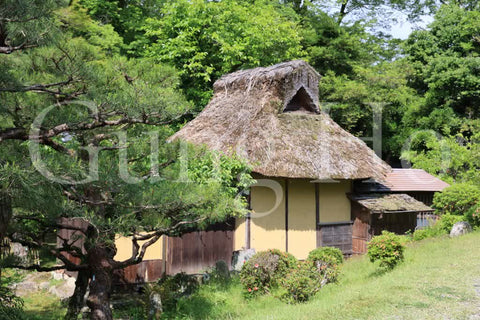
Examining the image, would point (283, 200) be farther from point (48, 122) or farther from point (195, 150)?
point (48, 122)

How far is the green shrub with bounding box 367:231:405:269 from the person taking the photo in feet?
29.6

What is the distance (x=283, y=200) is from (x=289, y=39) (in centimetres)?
871

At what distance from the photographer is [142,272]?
435 inches

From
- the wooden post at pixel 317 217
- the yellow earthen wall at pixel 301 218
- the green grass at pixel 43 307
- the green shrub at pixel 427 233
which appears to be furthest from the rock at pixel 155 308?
the green shrub at pixel 427 233

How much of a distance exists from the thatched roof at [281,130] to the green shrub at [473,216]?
8.70ft

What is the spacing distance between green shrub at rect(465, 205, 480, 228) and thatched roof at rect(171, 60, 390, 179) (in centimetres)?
265

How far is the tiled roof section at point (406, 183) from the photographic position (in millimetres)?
14305

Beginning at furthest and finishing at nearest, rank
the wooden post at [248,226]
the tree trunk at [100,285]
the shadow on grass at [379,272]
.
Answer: the wooden post at [248,226] < the shadow on grass at [379,272] < the tree trunk at [100,285]

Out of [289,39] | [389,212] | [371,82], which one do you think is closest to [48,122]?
[389,212]

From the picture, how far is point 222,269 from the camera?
1062 cm

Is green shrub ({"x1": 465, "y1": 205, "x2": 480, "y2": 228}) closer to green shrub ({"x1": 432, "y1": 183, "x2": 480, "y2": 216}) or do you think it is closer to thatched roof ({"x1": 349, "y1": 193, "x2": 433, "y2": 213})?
green shrub ({"x1": 432, "y1": 183, "x2": 480, "y2": 216})

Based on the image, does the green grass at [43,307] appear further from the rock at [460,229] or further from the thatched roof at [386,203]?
the rock at [460,229]

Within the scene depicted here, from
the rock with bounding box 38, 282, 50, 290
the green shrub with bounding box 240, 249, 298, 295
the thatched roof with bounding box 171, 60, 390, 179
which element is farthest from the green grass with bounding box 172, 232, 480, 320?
the rock with bounding box 38, 282, 50, 290

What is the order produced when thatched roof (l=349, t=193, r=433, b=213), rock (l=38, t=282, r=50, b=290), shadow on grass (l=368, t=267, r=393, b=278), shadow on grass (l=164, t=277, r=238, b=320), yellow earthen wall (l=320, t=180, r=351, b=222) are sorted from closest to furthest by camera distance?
shadow on grass (l=164, t=277, r=238, b=320)
shadow on grass (l=368, t=267, r=393, b=278)
rock (l=38, t=282, r=50, b=290)
thatched roof (l=349, t=193, r=433, b=213)
yellow earthen wall (l=320, t=180, r=351, b=222)
